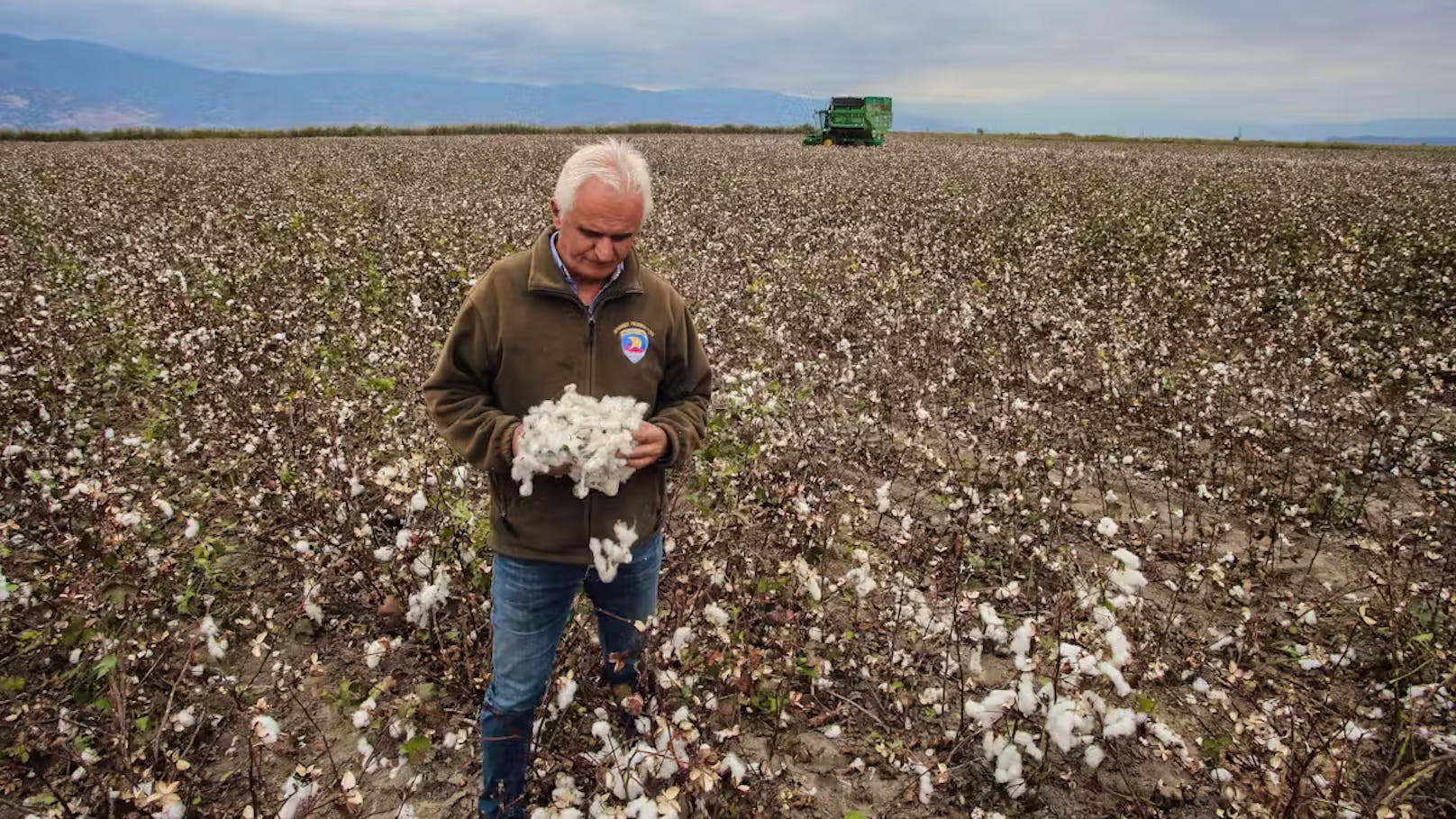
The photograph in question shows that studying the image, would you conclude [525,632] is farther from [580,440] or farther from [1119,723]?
[1119,723]

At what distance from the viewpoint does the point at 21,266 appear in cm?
1072

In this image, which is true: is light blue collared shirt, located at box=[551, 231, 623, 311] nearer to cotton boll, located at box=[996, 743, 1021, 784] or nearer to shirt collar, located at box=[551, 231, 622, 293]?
shirt collar, located at box=[551, 231, 622, 293]

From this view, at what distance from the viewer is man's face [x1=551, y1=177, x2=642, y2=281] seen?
2.16 meters

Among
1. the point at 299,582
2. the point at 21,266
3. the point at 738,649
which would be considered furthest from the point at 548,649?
the point at 21,266

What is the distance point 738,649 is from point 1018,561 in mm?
2320

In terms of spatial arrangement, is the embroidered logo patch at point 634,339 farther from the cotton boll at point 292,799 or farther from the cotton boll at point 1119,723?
the cotton boll at point 1119,723

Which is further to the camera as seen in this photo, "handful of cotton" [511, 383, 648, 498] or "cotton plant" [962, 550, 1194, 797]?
"cotton plant" [962, 550, 1194, 797]

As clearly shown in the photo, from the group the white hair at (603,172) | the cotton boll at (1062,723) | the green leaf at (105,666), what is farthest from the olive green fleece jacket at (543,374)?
the green leaf at (105,666)

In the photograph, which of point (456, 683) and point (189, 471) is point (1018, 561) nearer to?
point (456, 683)

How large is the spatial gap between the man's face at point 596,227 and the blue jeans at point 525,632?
3.34 ft

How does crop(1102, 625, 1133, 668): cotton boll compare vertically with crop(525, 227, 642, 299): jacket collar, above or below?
below

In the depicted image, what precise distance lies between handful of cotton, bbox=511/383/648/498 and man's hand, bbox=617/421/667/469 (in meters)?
0.02

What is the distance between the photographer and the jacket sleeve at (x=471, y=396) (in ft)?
7.57

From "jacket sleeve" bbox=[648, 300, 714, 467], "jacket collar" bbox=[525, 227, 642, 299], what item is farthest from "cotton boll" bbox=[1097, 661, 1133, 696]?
"jacket collar" bbox=[525, 227, 642, 299]
